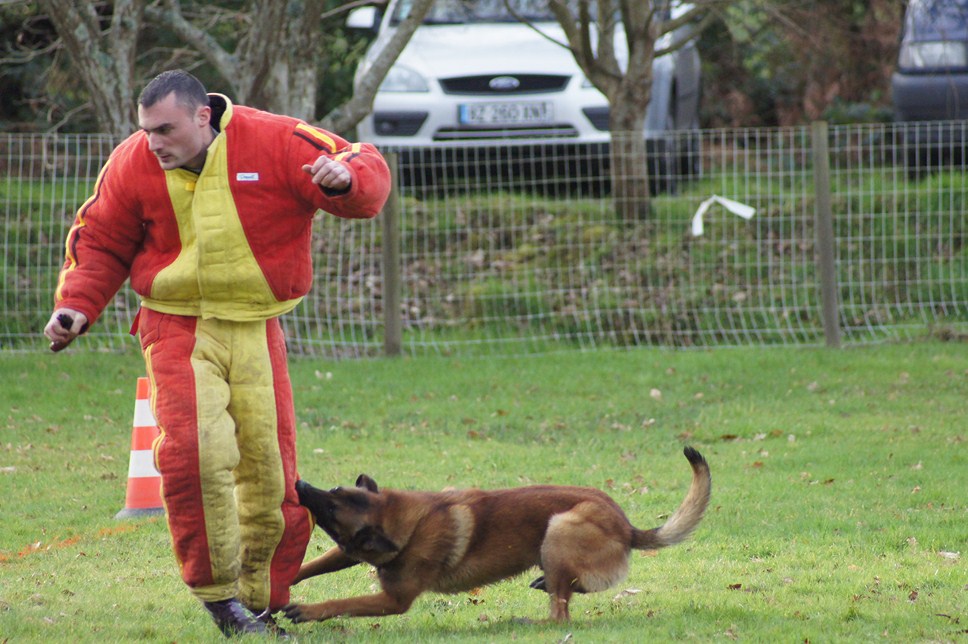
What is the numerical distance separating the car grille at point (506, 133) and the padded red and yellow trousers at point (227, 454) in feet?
24.7

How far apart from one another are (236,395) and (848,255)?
814 cm

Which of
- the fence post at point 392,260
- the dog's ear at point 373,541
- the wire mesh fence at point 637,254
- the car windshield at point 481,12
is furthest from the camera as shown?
the car windshield at point 481,12

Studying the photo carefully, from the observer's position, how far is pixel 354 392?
9.74m

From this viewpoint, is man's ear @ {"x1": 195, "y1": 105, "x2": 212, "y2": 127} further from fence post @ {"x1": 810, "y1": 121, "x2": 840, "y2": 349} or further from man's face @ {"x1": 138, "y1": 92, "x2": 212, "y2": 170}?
fence post @ {"x1": 810, "y1": 121, "x2": 840, "y2": 349}

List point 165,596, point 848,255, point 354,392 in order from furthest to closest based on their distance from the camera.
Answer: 1. point 848,255
2. point 354,392
3. point 165,596

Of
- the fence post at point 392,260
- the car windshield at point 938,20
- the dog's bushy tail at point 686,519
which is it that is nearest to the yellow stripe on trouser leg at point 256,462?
the dog's bushy tail at point 686,519

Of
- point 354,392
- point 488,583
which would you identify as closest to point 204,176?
point 488,583

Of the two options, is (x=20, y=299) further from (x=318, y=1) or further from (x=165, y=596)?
(x=165, y=596)

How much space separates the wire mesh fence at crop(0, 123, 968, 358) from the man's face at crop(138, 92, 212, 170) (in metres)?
6.52

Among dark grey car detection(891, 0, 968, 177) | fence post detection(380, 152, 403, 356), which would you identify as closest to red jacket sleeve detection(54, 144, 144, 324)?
fence post detection(380, 152, 403, 356)

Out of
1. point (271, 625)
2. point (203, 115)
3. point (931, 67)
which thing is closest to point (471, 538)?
point (271, 625)

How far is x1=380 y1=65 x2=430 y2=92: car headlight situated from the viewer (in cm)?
1202

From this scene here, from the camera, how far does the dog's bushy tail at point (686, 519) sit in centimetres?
481

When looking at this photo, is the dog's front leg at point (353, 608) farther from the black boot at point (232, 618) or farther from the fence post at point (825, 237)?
the fence post at point (825, 237)
